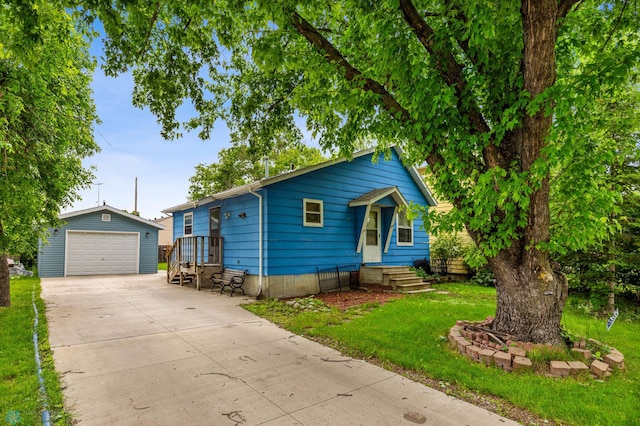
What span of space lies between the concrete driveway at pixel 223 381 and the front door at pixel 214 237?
201 inches

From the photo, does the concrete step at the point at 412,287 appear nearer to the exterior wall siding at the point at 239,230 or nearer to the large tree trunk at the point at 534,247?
the exterior wall siding at the point at 239,230

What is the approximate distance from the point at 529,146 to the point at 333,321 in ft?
14.1

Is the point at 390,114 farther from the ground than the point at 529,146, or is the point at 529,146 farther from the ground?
the point at 390,114

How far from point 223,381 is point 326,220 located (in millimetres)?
7120

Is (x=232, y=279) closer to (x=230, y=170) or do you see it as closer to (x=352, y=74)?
(x=352, y=74)

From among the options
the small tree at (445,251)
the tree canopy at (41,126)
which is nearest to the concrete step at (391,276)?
the small tree at (445,251)

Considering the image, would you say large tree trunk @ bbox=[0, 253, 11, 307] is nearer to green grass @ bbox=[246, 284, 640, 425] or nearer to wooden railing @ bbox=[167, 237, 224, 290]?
wooden railing @ bbox=[167, 237, 224, 290]

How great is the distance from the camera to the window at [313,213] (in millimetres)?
10000

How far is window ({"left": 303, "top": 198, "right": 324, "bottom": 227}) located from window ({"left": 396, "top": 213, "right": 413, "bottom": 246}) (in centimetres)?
357

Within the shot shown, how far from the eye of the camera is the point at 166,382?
360cm

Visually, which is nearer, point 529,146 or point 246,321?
point 529,146

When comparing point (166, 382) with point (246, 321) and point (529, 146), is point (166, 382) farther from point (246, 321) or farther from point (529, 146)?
point (529, 146)

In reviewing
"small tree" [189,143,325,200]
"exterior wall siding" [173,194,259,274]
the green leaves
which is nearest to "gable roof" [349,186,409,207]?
"exterior wall siding" [173,194,259,274]

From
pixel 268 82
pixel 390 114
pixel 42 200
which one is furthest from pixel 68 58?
pixel 390 114
